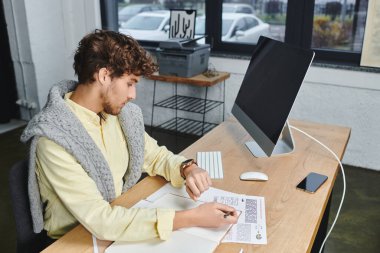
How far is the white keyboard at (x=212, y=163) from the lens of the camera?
1334 mm

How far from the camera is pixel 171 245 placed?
3.07ft

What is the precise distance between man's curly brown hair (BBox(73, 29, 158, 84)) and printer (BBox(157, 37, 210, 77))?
175 centimetres

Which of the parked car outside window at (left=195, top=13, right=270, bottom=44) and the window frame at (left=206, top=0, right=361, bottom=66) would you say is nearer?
the window frame at (left=206, top=0, right=361, bottom=66)

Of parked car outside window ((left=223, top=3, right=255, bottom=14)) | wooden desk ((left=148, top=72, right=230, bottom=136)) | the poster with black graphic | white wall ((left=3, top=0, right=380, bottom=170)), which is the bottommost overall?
wooden desk ((left=148, top=72, right=230, bottom=136))


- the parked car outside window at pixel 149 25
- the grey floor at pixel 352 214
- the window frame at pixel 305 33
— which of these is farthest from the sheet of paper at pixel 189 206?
the parked car outside window at pixel 149 25

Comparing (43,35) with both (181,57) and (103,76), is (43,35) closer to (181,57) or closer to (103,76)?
(181,57)

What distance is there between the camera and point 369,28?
2668 millimetres

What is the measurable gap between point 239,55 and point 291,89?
6.41ft

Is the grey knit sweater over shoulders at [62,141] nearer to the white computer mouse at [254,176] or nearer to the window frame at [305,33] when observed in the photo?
the white computer mouse at [254,176]

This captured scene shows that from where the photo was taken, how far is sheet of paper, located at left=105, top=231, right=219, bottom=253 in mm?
921

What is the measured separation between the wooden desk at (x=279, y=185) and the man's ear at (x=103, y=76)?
0.36 meters

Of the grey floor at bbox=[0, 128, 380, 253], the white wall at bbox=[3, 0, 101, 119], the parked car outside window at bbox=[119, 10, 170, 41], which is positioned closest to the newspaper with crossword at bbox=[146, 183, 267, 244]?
the grey floor at bbox=[0, 128, 380, 253]

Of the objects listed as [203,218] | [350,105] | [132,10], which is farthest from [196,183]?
[132,10]

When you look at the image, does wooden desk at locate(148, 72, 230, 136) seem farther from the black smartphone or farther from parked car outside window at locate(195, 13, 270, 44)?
the black smartphone
